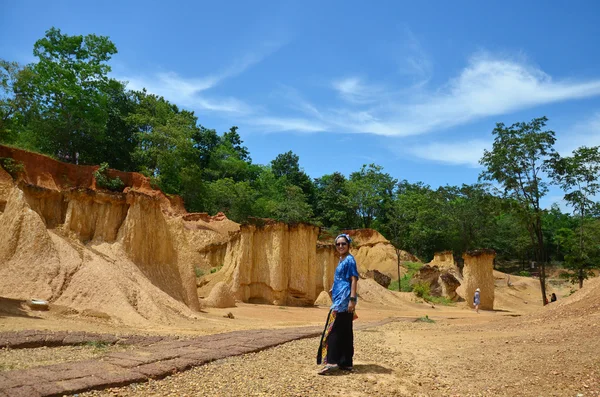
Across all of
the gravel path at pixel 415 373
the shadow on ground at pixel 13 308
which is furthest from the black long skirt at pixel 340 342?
the shadow on ground at pixel 13 308

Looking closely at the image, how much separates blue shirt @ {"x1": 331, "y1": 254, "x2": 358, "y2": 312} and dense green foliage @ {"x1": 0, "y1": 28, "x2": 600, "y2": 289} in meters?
18.6

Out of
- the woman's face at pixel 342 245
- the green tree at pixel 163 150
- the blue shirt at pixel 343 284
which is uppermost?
the green tree at pixel 163 150

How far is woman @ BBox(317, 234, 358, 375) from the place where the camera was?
5.69 m

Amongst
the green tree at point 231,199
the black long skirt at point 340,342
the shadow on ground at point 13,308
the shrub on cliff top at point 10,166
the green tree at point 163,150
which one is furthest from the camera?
the green tree at point 231,199

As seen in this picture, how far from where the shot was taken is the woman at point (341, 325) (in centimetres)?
569

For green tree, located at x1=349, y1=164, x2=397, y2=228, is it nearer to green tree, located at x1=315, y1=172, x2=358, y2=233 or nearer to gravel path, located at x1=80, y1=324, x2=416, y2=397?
green tree, located at x1=315, y1=172, x2=358, y2=233

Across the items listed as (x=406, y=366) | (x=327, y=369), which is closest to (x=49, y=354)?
(x=327, y=369)

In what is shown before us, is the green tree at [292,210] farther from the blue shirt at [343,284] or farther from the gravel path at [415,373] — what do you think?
the blue shirt at [343,284]

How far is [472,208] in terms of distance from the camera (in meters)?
53.0

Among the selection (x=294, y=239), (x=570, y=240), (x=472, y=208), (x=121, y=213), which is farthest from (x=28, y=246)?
(x=472, y=208)

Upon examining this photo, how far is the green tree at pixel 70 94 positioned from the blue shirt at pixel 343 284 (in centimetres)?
3261

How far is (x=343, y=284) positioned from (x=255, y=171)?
188ft

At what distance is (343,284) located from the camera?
237 inches

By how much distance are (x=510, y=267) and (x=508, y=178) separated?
1555 inches
